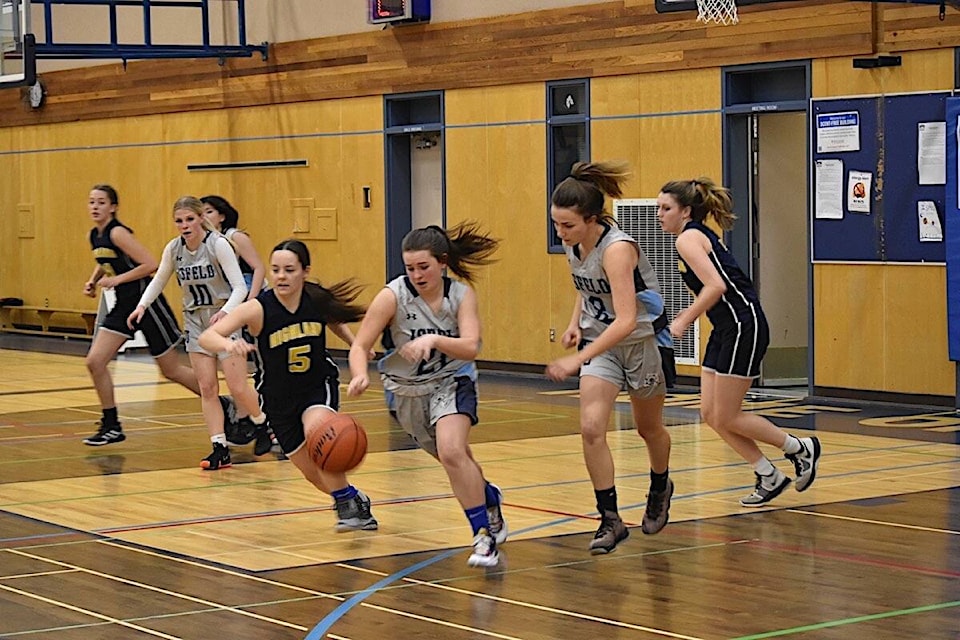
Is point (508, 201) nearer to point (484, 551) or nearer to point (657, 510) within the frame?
point (657, 510)

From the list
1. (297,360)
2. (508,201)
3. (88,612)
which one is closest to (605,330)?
(297,360)

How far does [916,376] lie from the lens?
13.6 meters

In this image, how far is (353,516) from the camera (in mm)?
8367

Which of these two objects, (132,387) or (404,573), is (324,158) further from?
(404,573)

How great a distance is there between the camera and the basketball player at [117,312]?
38.2ft

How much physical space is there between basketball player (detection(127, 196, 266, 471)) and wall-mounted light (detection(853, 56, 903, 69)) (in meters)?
5.70

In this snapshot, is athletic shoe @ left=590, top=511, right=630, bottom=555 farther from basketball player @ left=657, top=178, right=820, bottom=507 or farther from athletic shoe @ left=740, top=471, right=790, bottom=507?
athletic shoe @ left=740, top=471, right=790, bottom=507

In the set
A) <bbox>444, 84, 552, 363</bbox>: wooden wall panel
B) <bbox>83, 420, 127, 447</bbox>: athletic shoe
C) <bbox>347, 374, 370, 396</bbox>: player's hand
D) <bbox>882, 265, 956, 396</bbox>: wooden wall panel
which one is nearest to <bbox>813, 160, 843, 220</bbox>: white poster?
<bbox>882, 265, 956, 396</bbox>: wooden wall panel

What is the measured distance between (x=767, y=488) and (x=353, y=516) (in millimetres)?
2198

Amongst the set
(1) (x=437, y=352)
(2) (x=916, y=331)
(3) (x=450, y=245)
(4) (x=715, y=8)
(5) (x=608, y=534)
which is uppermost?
(4) (x=715, y=8)

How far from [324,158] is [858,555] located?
1265 cm

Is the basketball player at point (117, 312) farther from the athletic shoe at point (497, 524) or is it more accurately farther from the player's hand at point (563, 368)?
the player's hand at point (563, 368)

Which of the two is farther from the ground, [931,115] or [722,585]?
[931,115]

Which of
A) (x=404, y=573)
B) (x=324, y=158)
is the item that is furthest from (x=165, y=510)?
(x=324, y=158)
